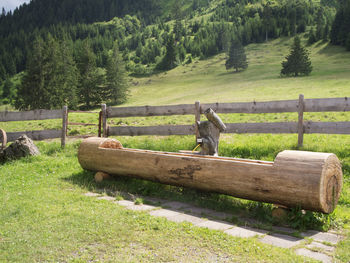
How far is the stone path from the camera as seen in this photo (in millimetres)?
3883

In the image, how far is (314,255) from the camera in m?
3.69

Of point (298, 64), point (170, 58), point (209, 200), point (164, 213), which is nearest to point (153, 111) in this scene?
point (209, 200)

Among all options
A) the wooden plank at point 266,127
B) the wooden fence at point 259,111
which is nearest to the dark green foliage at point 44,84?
the wooden fence at point 259,111

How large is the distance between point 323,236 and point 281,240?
657mm

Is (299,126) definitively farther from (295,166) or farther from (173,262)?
(173,262)

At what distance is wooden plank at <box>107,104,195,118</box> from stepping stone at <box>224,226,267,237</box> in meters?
6.08

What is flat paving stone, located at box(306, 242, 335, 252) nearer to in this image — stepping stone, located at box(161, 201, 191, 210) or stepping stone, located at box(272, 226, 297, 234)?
stepping stone, located at box(272, 226, 297, 234)

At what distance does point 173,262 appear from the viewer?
3492 millimetres

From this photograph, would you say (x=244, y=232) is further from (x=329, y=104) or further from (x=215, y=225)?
(x=329, y=104)

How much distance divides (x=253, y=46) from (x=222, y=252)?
103000mm

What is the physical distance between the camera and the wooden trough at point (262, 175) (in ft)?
14.7

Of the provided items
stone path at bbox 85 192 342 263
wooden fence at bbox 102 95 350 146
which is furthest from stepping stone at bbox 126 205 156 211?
wooden fence at bbox 102 95 350 146

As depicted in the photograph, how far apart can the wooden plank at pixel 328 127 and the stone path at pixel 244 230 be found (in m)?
4.61

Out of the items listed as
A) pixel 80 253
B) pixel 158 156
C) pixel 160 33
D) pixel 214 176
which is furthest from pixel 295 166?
pixel 160 33
